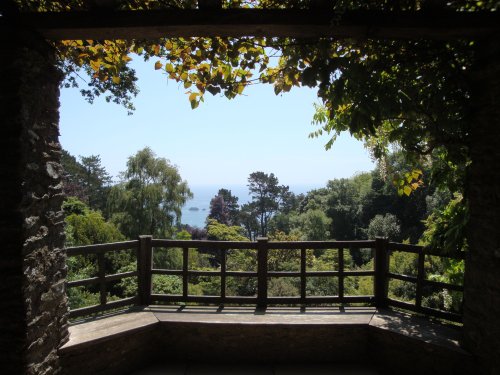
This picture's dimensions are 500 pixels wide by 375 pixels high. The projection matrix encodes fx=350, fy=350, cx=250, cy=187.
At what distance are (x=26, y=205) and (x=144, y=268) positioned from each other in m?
1.69

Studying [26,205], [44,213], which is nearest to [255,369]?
[44,213]

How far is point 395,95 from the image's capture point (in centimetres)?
267

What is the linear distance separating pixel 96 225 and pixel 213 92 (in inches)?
464

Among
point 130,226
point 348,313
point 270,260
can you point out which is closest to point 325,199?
point 130,226

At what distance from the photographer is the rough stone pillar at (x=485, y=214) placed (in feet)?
8.00

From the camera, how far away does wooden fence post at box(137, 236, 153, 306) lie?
12.3 ft

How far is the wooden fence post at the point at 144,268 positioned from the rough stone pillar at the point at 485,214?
9.79ft

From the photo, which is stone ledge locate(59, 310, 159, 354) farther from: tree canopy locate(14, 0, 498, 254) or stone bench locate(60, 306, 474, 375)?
tree canopy locate(14, 0, 498, 254)

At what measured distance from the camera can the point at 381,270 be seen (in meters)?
3.76

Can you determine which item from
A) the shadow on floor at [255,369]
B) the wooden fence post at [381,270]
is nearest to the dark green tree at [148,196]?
the shadow on floor at [255,369]

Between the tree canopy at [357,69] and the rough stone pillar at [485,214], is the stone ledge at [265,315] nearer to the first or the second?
the rough stone pillar at [485,214]

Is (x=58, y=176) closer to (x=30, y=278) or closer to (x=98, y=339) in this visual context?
(x=30, y=278)

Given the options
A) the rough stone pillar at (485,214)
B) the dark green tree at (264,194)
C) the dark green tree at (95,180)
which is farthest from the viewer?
the dark green tree at (264,194)

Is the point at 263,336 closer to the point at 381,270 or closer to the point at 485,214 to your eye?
the point at 381,270
